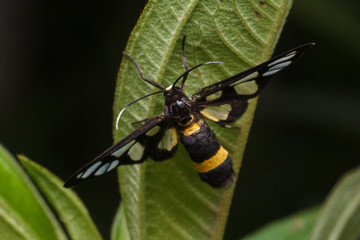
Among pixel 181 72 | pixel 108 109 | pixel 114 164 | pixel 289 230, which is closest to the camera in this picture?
pixel 181 72

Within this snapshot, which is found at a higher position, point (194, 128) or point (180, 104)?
point (180, 104)

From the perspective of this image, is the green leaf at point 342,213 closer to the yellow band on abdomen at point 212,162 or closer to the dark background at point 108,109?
the yellow band on abdomen at point 212,162

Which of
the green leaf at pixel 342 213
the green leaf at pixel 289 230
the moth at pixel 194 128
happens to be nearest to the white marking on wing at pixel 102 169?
the moth at pixel 194 128

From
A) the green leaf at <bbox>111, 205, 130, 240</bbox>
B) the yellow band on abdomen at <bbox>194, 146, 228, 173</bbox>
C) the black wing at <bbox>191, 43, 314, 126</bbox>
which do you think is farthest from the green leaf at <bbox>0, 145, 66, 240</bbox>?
the black wing at <bbox>191, 43, 314, 126</bbox>

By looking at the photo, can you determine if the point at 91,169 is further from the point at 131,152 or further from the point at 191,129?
the point at 191,129

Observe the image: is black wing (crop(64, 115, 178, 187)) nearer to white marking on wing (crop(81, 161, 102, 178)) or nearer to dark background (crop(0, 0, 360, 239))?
white marking on wing (crop(81, 161, 102, 178))

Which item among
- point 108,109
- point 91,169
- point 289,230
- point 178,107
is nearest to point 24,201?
point 91,169
